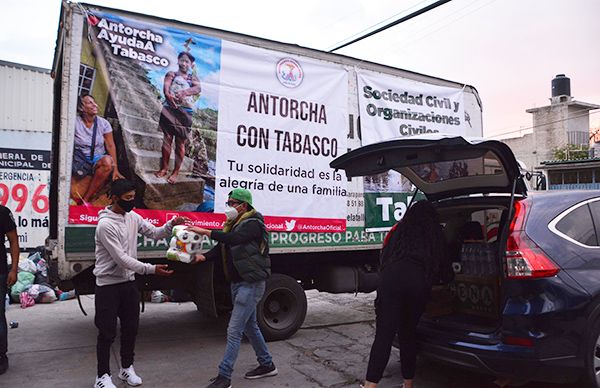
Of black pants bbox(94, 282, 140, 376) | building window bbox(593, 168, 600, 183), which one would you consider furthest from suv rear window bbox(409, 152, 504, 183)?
building window bbox(593, 168, 600, 183)

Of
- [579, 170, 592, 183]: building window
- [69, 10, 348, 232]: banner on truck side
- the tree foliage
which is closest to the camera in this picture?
[69, 10, 348, 232]: banner on truck side

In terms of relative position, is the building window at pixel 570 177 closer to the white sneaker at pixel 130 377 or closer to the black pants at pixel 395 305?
the black pants at pixel 395 305

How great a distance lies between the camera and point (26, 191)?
10.8 m

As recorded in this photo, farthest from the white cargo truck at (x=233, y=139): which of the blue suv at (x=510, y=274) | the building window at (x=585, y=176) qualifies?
the building window at (x=585, y=176)

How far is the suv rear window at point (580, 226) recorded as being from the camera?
3635 millimetres

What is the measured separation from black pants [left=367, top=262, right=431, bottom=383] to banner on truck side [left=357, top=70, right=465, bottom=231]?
270 centimetres

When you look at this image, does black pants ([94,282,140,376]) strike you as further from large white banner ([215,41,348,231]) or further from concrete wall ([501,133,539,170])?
concrete wall ([501,133,539,170])

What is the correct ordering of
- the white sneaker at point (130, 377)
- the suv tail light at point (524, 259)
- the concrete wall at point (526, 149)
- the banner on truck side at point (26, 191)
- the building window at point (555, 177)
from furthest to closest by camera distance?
the concrete wall at point (526, 149) < the building window at point (555, 177) < the banner on truck side at point (26, 191) < the white sneaker at point (130, 377) < the suv tail light at point (524, 259)

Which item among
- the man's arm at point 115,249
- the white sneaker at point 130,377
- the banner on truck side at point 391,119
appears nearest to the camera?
the man's arm at point 115,249

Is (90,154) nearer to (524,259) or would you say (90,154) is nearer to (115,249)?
(115,249)

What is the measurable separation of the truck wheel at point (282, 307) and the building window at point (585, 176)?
24.0 m

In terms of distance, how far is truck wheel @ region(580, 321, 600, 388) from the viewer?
3.35 metres

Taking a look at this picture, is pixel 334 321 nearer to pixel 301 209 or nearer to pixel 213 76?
pixel 301 209

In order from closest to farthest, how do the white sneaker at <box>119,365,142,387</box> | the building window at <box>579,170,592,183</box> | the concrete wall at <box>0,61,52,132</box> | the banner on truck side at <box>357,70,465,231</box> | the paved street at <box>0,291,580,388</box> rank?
the white sneaker at <box>119,365,142,387</box>
the paved street at <box>0,291,580,388</box>
the banner on truck side at <box>357,70,465,231</box>
the concrete wall at <box>0,61,52,132</box>
the building window at <box>579,170,592,183</box>
